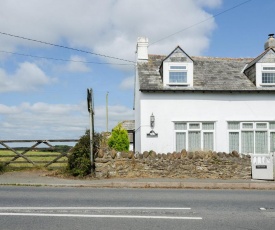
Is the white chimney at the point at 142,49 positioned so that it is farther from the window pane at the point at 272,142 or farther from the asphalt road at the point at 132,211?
the asphalt road at the point at 132,211

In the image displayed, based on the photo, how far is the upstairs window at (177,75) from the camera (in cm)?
2108

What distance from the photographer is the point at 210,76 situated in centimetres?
2194

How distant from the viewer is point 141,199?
388 inches

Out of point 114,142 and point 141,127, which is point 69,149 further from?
point 114,142

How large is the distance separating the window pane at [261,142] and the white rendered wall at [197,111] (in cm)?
93

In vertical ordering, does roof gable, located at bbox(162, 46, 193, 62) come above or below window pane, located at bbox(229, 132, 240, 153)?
above

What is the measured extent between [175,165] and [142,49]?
9980 mm

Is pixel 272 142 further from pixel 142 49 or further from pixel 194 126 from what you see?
pixel 142 49

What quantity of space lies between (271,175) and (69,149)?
9720 millimetres

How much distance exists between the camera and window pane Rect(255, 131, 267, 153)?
20.9 meters

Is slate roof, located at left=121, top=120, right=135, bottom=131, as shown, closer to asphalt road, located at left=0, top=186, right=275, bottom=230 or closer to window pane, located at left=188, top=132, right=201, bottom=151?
window pane, located at left=188, top=132, right=201, bottom=151

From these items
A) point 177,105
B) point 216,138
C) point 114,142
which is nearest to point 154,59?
point 177,105

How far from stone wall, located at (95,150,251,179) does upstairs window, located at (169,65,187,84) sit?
19.8ft

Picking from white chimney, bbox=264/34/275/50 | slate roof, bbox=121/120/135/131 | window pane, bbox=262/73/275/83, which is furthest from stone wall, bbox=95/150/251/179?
slate roof, bbox=121/120/135/131
